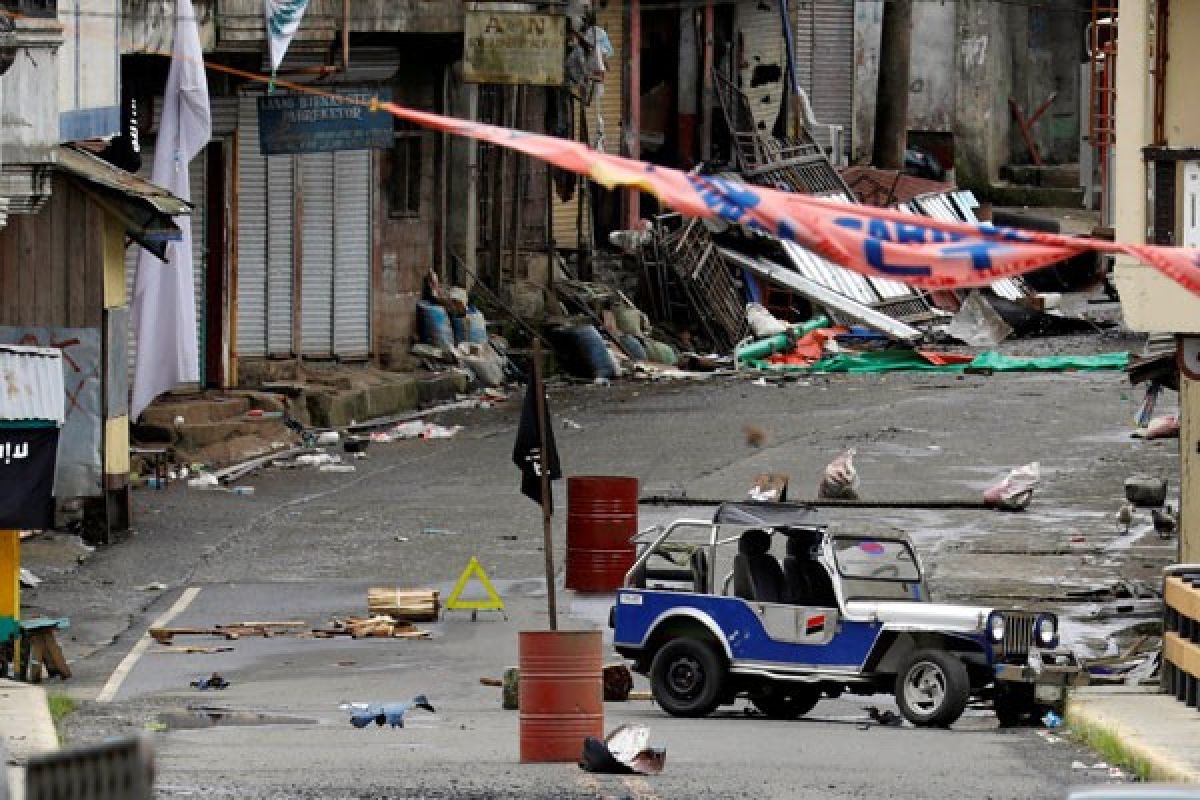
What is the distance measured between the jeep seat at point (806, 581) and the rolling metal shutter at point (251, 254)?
1624 centimetres

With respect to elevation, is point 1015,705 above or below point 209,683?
above

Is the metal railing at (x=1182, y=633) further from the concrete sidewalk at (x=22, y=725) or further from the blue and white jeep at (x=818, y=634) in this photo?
the concrete sidewalk at (x=22, y=725)

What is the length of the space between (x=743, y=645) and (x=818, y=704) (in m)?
2.00

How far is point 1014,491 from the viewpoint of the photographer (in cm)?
2644

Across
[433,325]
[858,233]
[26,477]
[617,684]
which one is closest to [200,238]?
[433,325]

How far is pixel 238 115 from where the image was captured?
3241cm

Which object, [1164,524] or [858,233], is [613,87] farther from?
[858,233]

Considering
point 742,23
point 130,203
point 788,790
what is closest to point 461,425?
point 130,203

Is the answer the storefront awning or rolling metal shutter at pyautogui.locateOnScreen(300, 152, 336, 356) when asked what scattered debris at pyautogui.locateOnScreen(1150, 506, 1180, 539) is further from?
rolling metal shutter at pyautogui.locateOnScreen(300, 152, 336, 356)

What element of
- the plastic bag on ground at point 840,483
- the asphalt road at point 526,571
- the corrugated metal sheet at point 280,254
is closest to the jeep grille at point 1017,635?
the asphalt road at point 526,571

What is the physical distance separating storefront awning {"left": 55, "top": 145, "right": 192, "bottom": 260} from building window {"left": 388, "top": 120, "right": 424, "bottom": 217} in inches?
391

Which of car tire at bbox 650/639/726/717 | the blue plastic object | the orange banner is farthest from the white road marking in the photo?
the blue plastic object

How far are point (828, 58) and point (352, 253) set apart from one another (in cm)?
1554

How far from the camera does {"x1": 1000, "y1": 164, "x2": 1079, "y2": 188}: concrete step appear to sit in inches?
1987
